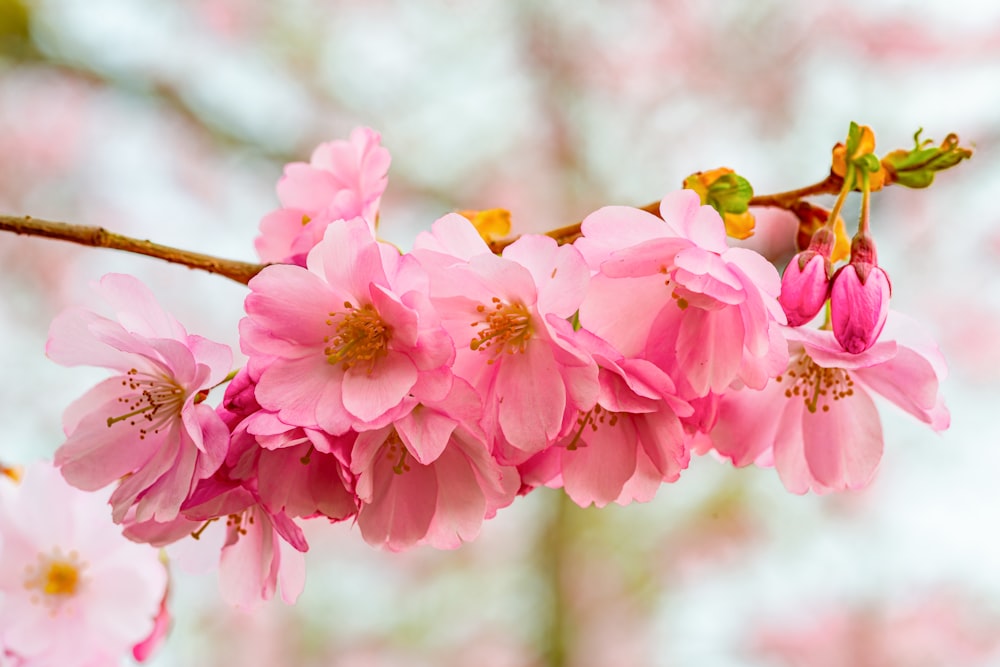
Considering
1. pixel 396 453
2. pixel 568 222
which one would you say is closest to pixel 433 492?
pixel 396 453

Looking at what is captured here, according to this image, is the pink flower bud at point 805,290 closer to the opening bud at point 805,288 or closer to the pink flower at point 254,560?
the opening bud at point 805,288

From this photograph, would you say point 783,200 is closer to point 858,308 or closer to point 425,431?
point 858,308

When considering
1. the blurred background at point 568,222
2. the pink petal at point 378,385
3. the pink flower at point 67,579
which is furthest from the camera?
the blurred background at point 568,222

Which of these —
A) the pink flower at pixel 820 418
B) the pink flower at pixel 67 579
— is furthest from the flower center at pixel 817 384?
the pink flower at pixel 67 579

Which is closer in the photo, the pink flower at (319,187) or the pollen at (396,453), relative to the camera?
the pollen at (396,453)

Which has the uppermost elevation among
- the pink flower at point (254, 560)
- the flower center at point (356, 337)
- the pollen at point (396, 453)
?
the flower center at point (356, 337)

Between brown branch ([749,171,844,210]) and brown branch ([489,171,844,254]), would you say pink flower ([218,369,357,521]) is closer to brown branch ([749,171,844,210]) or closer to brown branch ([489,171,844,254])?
brown branch ([489,171,844,254])

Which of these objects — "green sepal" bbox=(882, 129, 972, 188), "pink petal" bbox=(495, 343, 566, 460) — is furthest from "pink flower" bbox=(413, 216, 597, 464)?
"green sepal" bbox=(882, 129, 972, 188)
